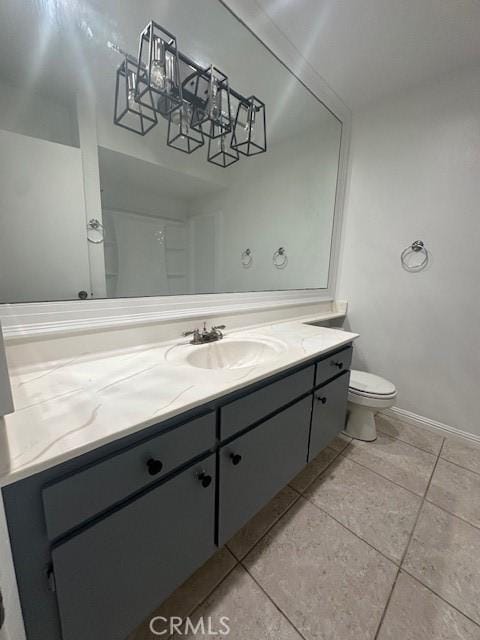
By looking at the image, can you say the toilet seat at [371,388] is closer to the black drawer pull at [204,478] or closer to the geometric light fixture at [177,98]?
the black drawer pull at [204,478]

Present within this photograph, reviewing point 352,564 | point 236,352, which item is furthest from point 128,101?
point 352,564

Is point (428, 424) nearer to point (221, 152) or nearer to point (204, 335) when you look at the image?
point (204, 335)

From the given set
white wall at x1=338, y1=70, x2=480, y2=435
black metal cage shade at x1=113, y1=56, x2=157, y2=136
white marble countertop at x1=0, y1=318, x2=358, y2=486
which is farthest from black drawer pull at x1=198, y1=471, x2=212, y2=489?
white wall at x1=338, y1=70, x2=480, y2=435

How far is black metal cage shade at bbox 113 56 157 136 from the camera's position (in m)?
1.20

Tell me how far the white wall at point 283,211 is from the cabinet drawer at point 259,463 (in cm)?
113

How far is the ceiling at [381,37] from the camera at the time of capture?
1224 mm

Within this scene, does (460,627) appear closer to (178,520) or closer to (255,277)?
(178,520)

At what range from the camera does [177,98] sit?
1.25 meters

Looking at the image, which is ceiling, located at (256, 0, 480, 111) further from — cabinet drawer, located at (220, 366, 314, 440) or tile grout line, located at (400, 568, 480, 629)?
tile grout line, located at (400, 568, 480, 629)

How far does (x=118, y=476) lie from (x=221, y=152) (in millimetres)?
1743

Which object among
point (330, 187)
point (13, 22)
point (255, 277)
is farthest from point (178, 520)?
point (330, 187)

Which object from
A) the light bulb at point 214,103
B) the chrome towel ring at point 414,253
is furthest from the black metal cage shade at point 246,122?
the chrome towel ring at point 414,253

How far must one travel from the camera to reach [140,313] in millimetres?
1172

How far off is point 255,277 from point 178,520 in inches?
65.1
